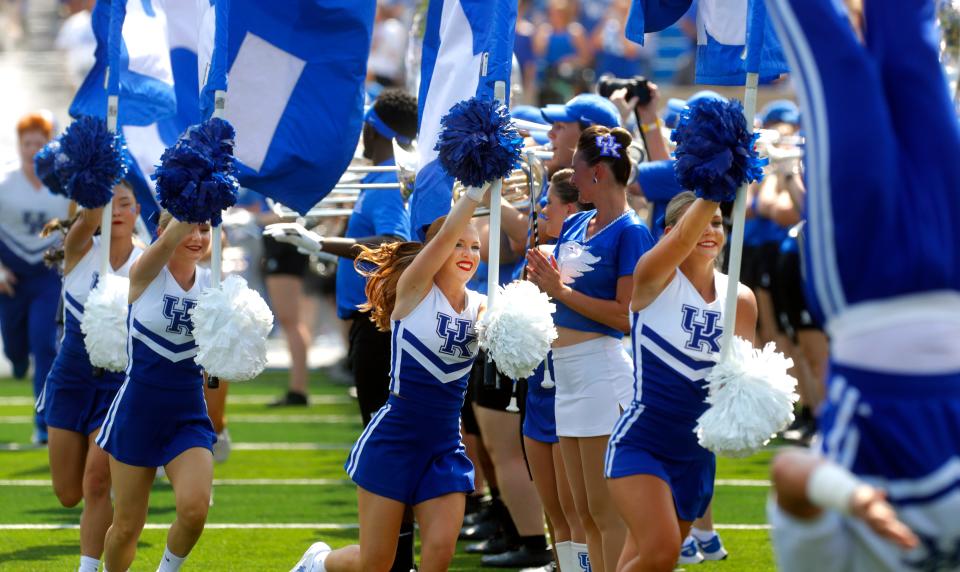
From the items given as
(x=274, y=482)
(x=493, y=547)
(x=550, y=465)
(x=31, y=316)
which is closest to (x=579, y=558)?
(x=550, y=465)

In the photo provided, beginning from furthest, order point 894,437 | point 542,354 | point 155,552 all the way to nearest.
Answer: point 155,552, point 542,354, point 894,437

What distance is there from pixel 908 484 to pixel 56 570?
4.75 meters

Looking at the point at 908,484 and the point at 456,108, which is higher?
the point at 456,108

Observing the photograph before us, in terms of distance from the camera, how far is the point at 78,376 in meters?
6.60

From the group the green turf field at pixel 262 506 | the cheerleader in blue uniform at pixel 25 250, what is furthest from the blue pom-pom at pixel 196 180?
the cheerleader in blue uniform at pixel 25 250

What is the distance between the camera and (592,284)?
558 centimetres

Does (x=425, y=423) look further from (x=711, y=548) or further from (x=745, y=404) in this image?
(x=711, y=548)

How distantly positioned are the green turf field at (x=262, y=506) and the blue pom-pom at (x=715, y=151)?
9.59 ft

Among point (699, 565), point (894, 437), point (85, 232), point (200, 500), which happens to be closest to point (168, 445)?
point (200, 500)

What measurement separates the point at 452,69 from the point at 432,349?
1200 millimetres

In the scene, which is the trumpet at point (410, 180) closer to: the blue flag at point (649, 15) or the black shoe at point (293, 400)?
the blue flag at point (649, 15)

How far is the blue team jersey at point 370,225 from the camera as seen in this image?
6910mm

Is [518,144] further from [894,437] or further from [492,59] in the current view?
[894,437]

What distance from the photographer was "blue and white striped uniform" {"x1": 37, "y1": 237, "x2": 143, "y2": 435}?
21.5ft
